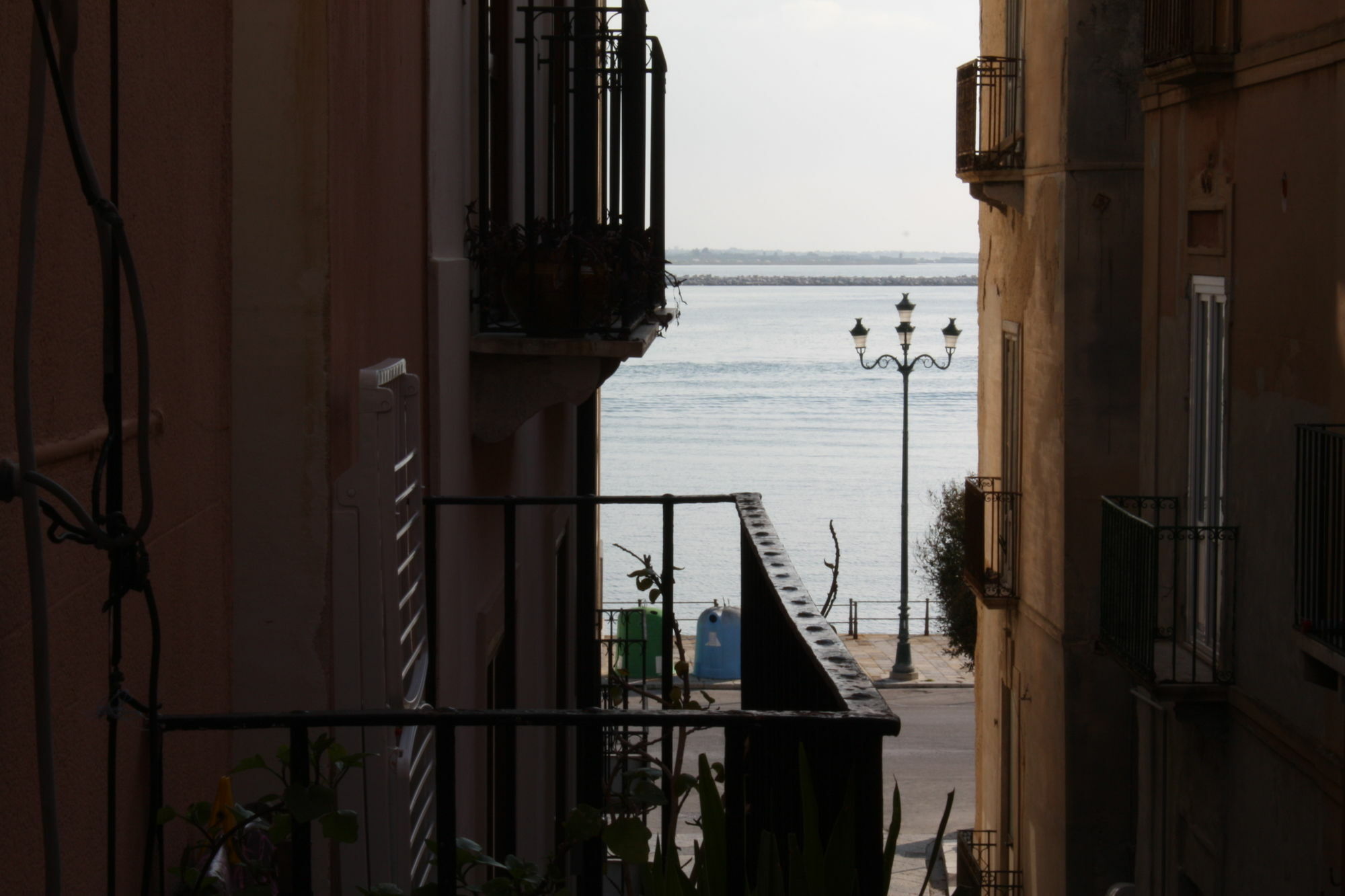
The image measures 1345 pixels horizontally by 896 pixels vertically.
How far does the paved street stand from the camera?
1758cm

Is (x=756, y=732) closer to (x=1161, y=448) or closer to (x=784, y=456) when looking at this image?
(x=1161, y=448)

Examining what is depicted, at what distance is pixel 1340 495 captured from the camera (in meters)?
7.16

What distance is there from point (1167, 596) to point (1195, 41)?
3555 millimetres

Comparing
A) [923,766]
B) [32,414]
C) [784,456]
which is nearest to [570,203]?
[32,414]

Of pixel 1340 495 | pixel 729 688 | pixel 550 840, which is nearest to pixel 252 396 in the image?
pixel 1340 495

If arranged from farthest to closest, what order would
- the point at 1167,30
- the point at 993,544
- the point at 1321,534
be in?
the point at 993,544 < the point at 1167,30 < the point at 1321,534

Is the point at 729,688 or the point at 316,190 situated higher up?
the point at 316,190

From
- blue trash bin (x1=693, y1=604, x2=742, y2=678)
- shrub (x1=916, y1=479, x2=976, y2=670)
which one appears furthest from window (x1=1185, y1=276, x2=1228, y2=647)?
blue trash bin (x1=693, y1=604, x2=742, y2=678)

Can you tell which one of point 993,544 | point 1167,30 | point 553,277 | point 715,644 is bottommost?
point 715,644

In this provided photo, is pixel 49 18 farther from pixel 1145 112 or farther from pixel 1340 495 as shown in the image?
pixel 1145 112

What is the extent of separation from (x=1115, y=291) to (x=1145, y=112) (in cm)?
236

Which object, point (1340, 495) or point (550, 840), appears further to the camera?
point (550, 840)

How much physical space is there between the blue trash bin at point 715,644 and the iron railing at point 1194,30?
734 inches

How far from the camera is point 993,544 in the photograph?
15867mm
